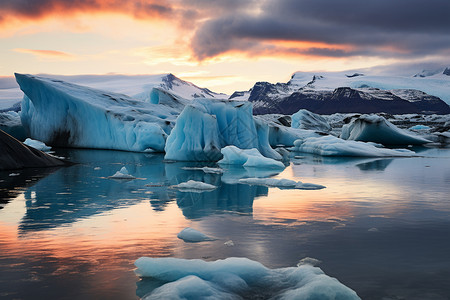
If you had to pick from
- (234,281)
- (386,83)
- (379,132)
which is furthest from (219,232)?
(386,83)

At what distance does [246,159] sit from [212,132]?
2.45 metres

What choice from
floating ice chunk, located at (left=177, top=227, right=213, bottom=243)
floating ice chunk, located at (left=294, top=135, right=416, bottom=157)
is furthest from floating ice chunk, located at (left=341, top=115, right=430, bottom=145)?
floating ice chunk, located at (left=177, top=227, right=213, bottom=243)

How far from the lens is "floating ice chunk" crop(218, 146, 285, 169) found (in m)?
14.3

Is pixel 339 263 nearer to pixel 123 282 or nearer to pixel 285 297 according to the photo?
pixel 285 297

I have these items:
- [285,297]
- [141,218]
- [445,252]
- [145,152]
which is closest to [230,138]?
[145,152]

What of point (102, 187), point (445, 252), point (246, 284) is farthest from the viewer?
point (102, 187)

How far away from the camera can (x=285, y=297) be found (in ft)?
10.4

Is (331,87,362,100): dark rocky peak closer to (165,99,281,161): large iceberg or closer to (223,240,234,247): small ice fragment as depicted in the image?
(165,99,281,161): large iceberg

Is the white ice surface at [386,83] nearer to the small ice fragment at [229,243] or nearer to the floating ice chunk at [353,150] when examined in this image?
the floating ice chunk at [353,150]

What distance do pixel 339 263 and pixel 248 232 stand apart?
1.36 meters

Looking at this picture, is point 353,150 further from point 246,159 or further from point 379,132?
point 379,132

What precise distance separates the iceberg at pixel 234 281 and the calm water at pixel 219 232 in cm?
19

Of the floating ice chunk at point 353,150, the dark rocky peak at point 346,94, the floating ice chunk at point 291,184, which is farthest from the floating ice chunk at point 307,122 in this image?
the dark rocky peak at point 346,94

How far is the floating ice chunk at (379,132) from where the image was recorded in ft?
86.4
